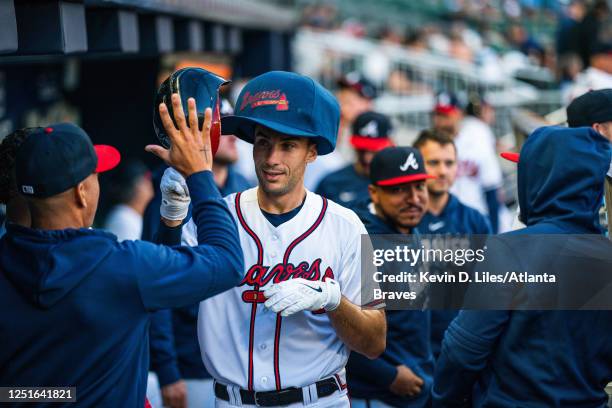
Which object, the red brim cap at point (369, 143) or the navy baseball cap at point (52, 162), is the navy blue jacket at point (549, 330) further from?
the red brim cap at point (369, 143)

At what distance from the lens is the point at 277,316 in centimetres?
296

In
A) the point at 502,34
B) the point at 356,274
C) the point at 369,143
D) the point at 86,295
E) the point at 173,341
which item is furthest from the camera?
the point at 502,34

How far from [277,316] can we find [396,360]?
3.90 ft

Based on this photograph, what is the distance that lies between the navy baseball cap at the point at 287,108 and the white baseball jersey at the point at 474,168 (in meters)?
3.86

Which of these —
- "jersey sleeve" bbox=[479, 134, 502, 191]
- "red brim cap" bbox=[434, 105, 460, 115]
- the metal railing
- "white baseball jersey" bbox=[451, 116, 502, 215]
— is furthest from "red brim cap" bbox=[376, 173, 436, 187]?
the metal railing

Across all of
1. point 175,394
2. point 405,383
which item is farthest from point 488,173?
point 175,394

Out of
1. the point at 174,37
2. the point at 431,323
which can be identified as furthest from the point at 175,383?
the point at 174,37

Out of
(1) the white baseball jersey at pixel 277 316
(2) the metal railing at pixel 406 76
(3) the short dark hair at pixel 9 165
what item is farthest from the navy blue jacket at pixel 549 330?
(2) the metal railing at pixel 406 76

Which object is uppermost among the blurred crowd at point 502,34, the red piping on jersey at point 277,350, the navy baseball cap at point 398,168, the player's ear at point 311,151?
the blurred crowd at point 502,34

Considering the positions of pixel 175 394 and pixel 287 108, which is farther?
A: pixel 175 394

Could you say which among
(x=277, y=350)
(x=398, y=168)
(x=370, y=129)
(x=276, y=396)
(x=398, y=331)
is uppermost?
(x=370, y=129)

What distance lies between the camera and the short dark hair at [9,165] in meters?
2.62

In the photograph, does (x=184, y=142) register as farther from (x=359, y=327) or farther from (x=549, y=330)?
(x=549, y=330)

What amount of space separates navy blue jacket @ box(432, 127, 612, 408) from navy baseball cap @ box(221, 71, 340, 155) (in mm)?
764
